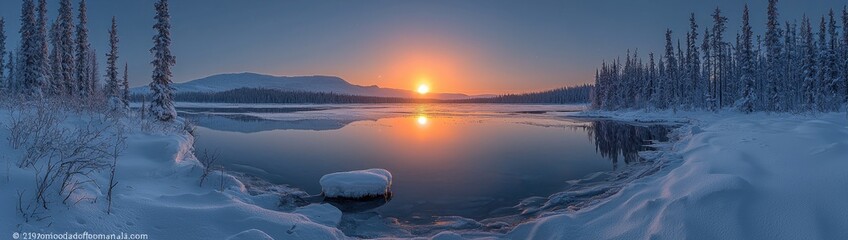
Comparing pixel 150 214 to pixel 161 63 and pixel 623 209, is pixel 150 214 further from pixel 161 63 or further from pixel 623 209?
pixel 161 63

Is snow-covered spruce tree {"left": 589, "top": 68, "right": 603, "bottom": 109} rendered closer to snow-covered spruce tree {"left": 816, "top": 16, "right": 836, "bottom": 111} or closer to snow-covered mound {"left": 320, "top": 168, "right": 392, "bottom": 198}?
snow-covered spruce tree {"left": 816, "top": 16, "right": 836, "bottom": 111}

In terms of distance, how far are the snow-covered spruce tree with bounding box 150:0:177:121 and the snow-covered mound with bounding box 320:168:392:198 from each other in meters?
23.9

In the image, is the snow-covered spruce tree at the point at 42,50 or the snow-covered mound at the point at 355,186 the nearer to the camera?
the snow-covered mound at the point at 355,186

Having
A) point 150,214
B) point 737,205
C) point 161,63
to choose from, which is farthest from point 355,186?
point 161,63

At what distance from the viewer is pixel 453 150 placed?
66.6 ft

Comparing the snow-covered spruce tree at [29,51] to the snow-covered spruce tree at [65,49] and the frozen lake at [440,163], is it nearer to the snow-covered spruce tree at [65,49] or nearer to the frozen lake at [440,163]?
the snow-covered spruce tree at [65,49]

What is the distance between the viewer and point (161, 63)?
94.5 ft

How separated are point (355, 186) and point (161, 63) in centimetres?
2615

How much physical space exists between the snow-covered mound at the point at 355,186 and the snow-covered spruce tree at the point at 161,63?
23893 mm

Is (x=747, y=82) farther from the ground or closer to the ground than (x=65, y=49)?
closer to the ground

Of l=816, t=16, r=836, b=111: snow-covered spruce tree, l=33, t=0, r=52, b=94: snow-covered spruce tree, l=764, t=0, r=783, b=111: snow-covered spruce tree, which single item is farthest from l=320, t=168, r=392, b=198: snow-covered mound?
l=816, t=16, r=836, b=111: snow-covered spruce tree

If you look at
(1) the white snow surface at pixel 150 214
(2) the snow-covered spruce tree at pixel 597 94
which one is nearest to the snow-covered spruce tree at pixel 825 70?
(2) the snow-covered spruce tree at pixel 597 94

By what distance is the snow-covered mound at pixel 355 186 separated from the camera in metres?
10.2

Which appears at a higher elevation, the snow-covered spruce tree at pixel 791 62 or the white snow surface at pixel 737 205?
the snow-covered spruce tree at pixel 791 62
